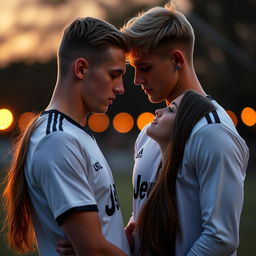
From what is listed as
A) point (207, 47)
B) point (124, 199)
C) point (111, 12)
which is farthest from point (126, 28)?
point (111, 12)

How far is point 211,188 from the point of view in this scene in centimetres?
351

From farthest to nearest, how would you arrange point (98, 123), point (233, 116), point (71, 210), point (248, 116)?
point (98, 123) → point (233, 116) → point (248, 116) → point (71, 210)

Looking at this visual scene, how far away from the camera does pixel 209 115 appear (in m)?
3.64

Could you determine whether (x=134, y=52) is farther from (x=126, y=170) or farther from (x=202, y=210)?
(x=126, y=170)

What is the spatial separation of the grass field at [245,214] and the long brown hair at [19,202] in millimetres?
4578

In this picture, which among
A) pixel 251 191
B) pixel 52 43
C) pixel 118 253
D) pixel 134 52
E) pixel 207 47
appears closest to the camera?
pixel 118 253

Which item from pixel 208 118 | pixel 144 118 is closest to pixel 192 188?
pixel 208 118

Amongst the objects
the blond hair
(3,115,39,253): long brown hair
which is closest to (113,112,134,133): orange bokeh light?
the blond hair

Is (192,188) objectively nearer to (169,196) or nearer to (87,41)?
(169,196)

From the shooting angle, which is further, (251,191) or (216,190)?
(251,191)

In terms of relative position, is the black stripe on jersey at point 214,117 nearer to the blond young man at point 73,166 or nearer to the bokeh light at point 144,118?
the blond young man at point 73,166

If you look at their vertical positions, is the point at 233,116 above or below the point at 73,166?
below

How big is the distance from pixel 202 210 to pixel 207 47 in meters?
51.0

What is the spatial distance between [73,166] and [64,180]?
8cm
